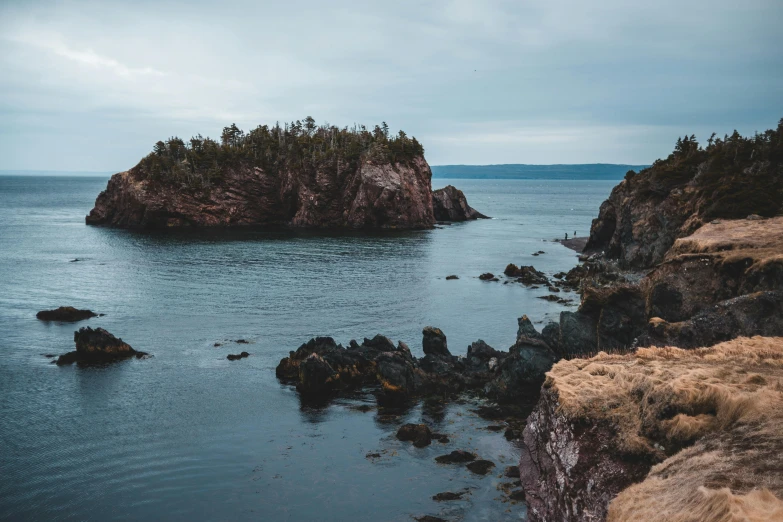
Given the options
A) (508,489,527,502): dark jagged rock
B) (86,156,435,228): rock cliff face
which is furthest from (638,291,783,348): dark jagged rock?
(86,156,435,228): rock cliff face

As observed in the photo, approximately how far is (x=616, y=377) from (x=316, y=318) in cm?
3884

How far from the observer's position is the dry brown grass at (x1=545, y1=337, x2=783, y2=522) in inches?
505

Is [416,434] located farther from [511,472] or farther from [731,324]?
[731,324]

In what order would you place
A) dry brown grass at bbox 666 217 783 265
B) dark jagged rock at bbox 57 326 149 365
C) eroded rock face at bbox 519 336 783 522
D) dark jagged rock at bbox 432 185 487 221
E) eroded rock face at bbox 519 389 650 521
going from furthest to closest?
1. dark jagged rock at bbox 432 185 487 221
2. dark jagged rock at bbox 57 326 149 365
3. dry brown grass at bbox 666 217 783 265
4. eroded rock face at bbox 519 389 650 521
5. eroded rock face at bbox 519 336 783 522

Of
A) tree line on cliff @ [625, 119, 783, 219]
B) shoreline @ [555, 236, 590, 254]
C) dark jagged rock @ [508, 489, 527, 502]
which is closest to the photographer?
dark jagged rock @ [508, 489, 527, 502]

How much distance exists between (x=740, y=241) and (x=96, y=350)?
50.4m

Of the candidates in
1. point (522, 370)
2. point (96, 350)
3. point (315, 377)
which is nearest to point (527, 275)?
point (522, 370)

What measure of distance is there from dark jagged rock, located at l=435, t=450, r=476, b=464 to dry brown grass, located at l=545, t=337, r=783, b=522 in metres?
8.05

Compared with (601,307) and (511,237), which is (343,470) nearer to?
(601,307)

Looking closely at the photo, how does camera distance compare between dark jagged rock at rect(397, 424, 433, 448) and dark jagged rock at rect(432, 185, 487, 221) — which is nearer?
dark jagged rock at rect(397, 424, 433, 448)

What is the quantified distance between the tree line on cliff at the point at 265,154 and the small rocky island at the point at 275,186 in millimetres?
264

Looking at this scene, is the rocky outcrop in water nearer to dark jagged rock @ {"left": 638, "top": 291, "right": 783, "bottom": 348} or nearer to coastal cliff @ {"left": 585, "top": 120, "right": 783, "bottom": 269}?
dark jagged rock @ {"left": 638, "top": 291, "right": 783, "bottom": 348}

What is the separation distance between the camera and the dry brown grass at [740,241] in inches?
1447

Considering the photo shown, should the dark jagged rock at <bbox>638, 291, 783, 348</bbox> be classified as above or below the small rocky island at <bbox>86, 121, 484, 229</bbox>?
below
